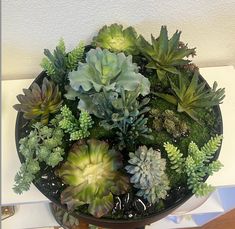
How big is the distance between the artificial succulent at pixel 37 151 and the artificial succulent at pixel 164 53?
0.53ft

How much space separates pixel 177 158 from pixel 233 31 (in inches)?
10.5

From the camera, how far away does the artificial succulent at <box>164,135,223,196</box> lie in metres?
0.52

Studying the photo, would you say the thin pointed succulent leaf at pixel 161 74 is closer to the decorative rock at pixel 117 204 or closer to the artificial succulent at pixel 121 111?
the artificial succulent at pixel 121 111

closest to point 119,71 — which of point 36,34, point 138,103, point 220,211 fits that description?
point 138,103

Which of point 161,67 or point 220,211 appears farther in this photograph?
point 220,211

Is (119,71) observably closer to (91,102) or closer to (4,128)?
(91,102)

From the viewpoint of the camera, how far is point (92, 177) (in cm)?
49

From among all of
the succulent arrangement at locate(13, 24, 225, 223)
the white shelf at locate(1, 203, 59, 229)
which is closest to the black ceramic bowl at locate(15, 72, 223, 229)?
the succulent arrangement at locate(13, 24, 225, 223)

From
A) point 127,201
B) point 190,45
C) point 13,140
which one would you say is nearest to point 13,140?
point 13,140

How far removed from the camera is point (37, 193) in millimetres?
593

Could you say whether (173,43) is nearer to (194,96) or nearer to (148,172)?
(194,96)

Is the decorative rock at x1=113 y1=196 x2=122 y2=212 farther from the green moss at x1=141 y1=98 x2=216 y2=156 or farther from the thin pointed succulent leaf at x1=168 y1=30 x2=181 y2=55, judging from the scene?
the thin pointed succulent leaf at x1=168 y1=30 x2=181 y2=55

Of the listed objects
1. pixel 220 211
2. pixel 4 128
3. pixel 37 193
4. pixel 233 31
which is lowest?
pixel 220 211

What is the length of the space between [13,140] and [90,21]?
0.71 ft
